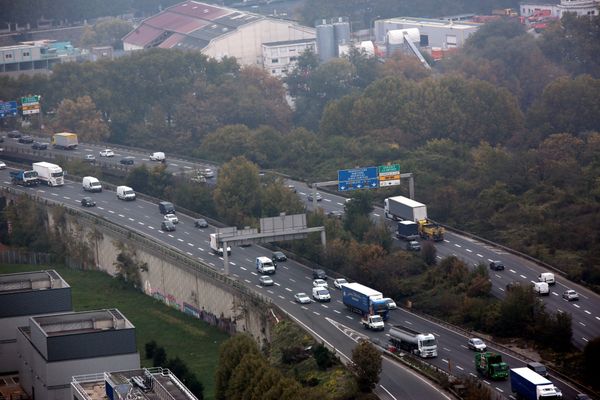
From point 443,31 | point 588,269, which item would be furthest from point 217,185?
point 443,31

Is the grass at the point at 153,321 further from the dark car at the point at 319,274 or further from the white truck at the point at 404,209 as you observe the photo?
the white truck at the point at 404,209

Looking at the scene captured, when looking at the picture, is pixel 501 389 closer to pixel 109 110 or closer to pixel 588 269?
pixel 588 269

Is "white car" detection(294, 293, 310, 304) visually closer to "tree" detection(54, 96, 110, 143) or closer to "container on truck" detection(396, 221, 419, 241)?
"container on truck" detection(396, 221, 419, 241)

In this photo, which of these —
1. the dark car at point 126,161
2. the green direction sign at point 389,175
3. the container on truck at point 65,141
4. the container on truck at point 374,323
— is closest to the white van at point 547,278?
the container on truck at point 374,323

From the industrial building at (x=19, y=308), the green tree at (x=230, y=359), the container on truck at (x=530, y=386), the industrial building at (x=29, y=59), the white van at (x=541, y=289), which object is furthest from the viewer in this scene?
the industrial building at (x=29, y=59)

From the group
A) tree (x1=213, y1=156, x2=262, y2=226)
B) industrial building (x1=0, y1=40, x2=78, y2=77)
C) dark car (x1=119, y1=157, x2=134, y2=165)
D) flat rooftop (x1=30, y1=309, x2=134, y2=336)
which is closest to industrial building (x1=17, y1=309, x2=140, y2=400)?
flat rooftop (x1=30, y1=309, x2=134, y2=336)

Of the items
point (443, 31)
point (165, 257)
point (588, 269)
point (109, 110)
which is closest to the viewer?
point (588, 269)

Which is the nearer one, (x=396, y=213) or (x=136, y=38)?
(x=396, y=213)
